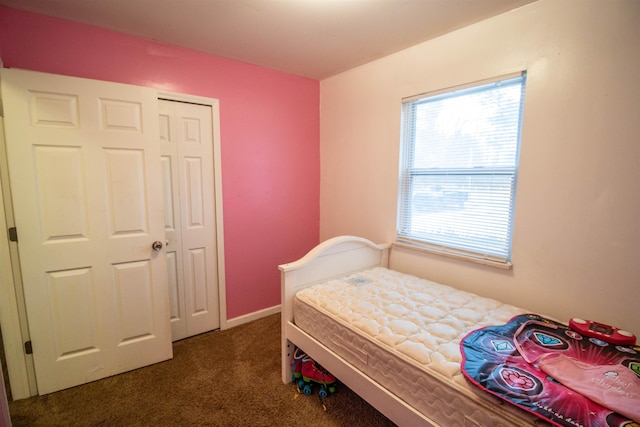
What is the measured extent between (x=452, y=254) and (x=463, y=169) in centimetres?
61

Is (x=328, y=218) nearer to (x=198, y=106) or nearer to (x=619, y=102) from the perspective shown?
(x=198, y=106)

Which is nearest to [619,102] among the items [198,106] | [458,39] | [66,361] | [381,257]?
[458,39]

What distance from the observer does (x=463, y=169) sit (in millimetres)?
2031

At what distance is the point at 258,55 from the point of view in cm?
245

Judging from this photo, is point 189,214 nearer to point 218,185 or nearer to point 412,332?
point 218,185

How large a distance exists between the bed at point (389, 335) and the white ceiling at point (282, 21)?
149cm

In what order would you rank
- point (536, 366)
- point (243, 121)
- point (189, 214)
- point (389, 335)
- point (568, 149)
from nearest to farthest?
1. point (536, 366)
2. point (389, 335)
3. point (568, 149)
4. point (189, 214)
5. point (243, 121)

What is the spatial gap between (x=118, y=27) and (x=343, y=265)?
2.30 m

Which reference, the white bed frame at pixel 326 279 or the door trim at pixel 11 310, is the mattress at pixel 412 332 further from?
the door trim at pixel 11 310

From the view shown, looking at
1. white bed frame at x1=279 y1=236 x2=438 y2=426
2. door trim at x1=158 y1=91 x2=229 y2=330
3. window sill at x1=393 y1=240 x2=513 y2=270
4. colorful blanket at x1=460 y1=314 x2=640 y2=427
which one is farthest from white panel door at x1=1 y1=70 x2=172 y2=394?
colorful blanket at x1=460 y1=314 x2=640 y2=427

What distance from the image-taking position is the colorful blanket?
93 cm

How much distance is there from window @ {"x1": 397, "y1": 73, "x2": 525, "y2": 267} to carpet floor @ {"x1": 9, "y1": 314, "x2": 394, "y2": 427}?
127 centimetres

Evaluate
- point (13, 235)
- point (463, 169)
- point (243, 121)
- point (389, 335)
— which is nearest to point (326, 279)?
point (389, 335)

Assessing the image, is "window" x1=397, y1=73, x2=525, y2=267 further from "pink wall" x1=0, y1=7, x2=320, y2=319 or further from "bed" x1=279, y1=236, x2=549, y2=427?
"pink wall" x1=0, y1=7, x2=320, y2=319
